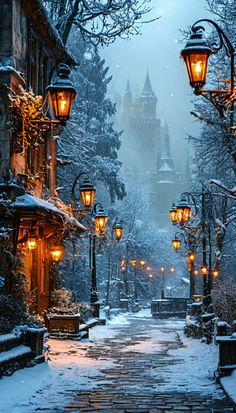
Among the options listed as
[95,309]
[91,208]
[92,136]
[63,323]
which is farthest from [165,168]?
[63,323]

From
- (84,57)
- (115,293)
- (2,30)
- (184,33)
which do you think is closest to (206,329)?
(2,30)

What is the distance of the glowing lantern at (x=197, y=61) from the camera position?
9211 millimetres

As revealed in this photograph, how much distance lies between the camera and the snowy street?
9633 millimetres

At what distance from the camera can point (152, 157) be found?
190 meters

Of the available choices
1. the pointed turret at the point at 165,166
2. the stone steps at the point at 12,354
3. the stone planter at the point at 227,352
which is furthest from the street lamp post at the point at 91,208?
the pointed turret at the point at 165,166

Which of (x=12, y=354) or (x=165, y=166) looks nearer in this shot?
(x=12, y=354)

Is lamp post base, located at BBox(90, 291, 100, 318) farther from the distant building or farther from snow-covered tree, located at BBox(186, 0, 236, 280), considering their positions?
the distant building

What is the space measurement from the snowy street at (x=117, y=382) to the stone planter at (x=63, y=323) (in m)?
1.39

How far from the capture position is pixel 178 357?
667 inches

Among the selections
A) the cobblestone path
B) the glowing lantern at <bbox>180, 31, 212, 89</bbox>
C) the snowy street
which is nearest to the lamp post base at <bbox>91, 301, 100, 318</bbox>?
the snowy street

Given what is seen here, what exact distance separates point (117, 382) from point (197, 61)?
6558 millimetres

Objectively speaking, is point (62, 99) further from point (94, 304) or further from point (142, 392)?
point (94, 304)

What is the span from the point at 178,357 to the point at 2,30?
34.2ft

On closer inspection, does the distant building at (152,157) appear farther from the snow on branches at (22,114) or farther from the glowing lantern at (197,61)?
the glowing lantern at (197,61)
